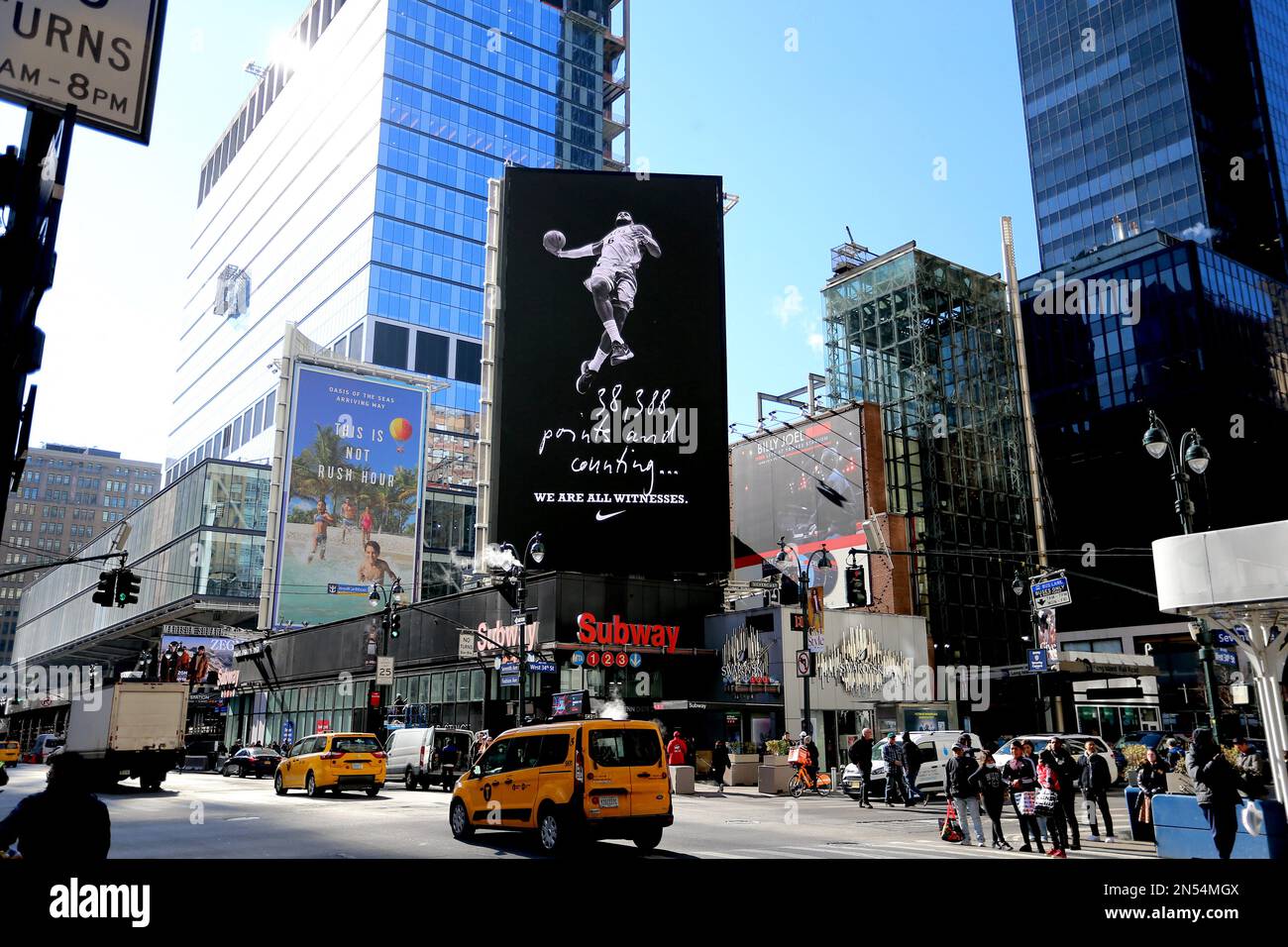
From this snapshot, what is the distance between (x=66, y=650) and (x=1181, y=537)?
12985cm

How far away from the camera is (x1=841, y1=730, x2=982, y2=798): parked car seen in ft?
96.5

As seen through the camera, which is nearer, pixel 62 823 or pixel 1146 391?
pixel 62 823

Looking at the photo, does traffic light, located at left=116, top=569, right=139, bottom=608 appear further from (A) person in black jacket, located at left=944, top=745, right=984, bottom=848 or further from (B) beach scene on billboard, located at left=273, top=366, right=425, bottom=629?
(B) beach scene on billboard, located at left=273, top=366, right=425, bottom=629

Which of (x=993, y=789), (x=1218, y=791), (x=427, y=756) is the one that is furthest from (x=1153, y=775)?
(x=427, y=756)

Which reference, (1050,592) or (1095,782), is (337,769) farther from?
(1050,592)

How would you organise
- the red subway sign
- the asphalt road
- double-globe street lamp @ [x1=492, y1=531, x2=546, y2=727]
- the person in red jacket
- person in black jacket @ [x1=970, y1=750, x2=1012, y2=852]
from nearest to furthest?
the asphalt road, person in black jacket @ [x1=970, y1=750, x2=1012, y2=852], double-globe street lamp @ [x1=492, y1=531, x2=546, y2=727], the person in red jacket, the red subway sign

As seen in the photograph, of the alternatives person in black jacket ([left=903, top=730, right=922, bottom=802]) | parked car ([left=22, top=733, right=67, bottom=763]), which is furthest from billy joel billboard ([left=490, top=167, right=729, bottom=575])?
parked car ([left=22, top=733, right=67, bottom=763])

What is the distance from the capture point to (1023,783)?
54.0ft

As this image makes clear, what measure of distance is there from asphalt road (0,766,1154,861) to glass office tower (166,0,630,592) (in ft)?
232

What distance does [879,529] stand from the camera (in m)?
51.6

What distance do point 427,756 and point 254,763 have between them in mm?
14895

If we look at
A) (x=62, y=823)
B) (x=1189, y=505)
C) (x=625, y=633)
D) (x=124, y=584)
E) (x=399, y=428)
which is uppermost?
(x=399, y=428)

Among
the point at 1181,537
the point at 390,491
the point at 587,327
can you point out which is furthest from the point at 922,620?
the point at 390,491
